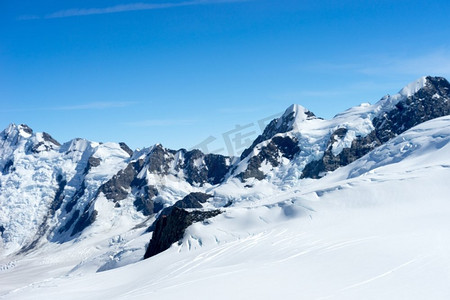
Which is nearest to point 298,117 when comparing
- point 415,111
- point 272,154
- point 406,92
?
point 272,154

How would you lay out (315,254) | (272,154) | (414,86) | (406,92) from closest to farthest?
(315,254) → (406,92) → (414,86) → (272,154)

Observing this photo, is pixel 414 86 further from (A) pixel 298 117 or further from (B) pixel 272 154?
(B) pixel 272 154

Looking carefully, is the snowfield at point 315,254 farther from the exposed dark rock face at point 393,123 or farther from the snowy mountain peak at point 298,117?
the snowy mountain peak at point 298,117

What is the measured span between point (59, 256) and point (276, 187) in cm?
9260

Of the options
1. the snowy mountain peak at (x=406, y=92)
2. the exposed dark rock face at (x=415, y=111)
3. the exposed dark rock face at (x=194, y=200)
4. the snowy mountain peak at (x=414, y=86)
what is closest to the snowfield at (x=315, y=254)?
the exposed dark rock face at (x=415, y=111)

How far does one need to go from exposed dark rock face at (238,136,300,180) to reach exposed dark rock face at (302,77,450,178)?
15623 millimetres

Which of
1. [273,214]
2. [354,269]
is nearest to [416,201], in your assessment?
[273,214]

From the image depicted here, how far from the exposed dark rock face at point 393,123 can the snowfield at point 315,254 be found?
8471 centimetres

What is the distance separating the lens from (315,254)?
27234 millimetres

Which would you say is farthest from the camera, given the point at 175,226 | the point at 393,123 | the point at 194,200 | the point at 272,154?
the point at 272,154

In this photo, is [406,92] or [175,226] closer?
[175,226]

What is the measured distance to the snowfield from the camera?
20.2 metres

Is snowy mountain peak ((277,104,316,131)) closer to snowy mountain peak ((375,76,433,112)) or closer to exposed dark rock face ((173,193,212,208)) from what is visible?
snowy mountain peak ((375,76,433,112))

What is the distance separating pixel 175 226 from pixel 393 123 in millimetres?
126473
